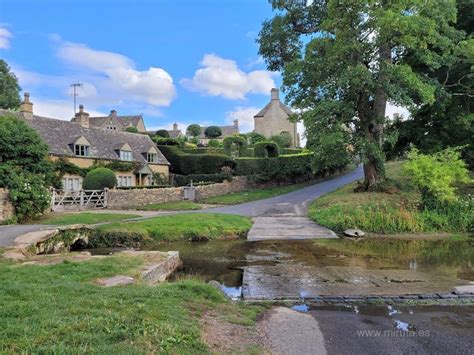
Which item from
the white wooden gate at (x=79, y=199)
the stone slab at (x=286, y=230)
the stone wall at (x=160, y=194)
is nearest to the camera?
the stone slab at (x=286, y=230)

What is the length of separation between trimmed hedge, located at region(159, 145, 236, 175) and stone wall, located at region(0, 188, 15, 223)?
23557 millimetres

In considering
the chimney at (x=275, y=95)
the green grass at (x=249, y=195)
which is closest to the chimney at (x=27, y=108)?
the green grass at (x=249, y=195)

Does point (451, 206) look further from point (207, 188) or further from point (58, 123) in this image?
point (58, 123)

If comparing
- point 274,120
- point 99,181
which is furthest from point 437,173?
point 274,120

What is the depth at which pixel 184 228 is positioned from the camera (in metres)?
18.3

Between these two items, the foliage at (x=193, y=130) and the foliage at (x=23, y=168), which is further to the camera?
the foliage at (x=193, y=130)

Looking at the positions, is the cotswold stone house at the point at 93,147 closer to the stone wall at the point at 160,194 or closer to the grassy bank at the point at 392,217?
the stone wall at the point at 160,194

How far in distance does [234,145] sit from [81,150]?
18.6m

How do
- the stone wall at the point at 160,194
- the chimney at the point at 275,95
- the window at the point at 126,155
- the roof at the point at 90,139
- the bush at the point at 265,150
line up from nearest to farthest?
the stone wall at the point at 160,194, the roof at the point at 90,139, the window at the point at 126,155, the bush at the point at 265,150, the chimney at the point at 275,95

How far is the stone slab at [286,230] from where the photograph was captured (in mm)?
17484

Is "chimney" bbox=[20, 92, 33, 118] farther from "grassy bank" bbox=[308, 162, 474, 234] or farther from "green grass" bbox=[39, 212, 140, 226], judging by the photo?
"grassy bank" bbox=[308, 162, 474, 234]

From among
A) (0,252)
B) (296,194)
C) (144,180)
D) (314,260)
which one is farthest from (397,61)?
(144,180)

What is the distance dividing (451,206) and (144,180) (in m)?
31.6

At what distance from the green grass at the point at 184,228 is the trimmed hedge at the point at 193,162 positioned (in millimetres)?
20700
